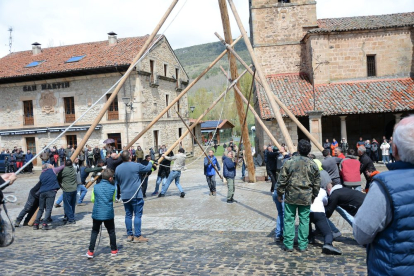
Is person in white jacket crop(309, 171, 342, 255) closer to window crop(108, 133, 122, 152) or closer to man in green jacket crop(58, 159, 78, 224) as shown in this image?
man in green jacket crop(58, 159, 78, 224)

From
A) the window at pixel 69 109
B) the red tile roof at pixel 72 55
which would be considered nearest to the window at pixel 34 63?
the red tile roof at pixel 72 55

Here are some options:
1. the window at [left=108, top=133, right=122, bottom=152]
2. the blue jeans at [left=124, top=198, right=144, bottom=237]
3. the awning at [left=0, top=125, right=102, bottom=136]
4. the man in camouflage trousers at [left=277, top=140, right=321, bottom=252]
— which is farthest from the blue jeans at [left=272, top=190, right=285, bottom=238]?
the awning at [left=0, top=125, right=102, bottom=136]

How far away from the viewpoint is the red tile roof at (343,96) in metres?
19.7

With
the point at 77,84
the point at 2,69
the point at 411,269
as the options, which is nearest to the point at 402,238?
the point at 411,269

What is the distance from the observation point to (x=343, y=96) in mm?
21062

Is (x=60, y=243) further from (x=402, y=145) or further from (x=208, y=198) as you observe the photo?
(x=402, y=145)

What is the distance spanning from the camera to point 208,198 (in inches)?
465

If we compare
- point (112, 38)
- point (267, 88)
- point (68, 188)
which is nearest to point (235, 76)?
point (267, 88)

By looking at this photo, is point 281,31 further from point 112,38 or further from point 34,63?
point 34,63

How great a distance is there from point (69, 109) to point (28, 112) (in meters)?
3.62

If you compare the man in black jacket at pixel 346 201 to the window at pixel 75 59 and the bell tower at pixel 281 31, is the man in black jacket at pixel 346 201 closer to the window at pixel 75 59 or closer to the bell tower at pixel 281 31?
the bell tower at pixel 281 31

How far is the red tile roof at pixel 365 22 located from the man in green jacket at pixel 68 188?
17.4m

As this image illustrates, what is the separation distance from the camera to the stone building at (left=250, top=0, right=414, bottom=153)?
69.2ft

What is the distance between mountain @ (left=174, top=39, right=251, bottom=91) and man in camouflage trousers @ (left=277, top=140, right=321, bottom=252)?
103 meters
